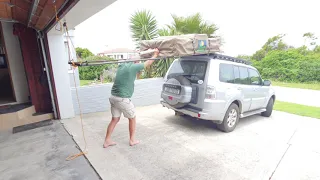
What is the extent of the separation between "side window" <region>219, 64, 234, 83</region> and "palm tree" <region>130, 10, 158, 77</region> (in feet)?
13.9

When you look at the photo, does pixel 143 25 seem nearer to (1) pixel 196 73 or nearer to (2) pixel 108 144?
(1) pixel 196 73

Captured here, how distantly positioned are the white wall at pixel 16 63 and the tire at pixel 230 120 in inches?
228

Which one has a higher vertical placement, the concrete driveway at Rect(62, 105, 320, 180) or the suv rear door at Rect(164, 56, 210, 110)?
the suv rear door at Rect(164, 56, 210, 110)

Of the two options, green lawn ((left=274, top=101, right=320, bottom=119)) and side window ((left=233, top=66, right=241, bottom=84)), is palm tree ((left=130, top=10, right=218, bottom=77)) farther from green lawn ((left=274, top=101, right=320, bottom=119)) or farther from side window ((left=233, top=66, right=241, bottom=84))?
green lawn ((left=274, top=101, right=320, bottom=119))

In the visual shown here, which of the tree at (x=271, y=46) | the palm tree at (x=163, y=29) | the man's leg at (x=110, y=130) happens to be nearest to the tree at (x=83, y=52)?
the palm tree at (x=163, y=29)

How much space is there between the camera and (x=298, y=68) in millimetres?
13062

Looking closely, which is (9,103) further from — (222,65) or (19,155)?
(222,65)

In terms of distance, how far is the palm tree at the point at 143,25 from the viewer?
7363 mm

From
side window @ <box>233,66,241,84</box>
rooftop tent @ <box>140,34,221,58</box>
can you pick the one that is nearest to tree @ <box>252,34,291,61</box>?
side window @ <box>233,66,241,84</box>

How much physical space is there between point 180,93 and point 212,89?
26.8 inches

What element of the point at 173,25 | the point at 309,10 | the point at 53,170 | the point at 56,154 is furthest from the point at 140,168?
the point at 309,10

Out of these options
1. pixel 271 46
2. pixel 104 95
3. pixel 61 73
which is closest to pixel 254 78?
pixel 104 95

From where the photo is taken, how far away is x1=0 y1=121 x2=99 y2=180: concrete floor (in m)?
2.53

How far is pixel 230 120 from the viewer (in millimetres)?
4125
